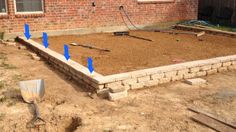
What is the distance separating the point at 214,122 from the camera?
4.76m

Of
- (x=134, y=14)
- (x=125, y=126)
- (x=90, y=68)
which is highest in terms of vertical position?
(x=134, y=14)

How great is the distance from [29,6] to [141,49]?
4.18 meters

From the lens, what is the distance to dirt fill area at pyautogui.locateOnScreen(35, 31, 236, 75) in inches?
303

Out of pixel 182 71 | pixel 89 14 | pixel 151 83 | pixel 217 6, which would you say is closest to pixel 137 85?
pixel 151 83

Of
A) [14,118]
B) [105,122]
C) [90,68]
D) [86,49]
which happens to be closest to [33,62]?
[86,49]

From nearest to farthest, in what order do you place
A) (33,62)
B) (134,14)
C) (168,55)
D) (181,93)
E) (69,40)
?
(181,93) < (33,62) < (168,55) < (69,40) < (134,14)

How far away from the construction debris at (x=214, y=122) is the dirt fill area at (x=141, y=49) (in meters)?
2.43

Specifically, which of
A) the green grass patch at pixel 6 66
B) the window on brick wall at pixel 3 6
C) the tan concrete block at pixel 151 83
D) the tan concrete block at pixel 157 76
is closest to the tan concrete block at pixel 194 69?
the tan concrete block at pixel 157 76

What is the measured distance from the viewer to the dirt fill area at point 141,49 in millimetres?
7695

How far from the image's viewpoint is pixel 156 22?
13.8m

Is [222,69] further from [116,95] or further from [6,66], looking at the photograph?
[6,66]

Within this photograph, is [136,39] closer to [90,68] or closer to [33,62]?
[33,62]

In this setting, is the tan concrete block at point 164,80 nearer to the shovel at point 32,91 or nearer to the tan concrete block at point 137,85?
the tan concrete block at point 137,85

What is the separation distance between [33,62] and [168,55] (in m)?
3.67
